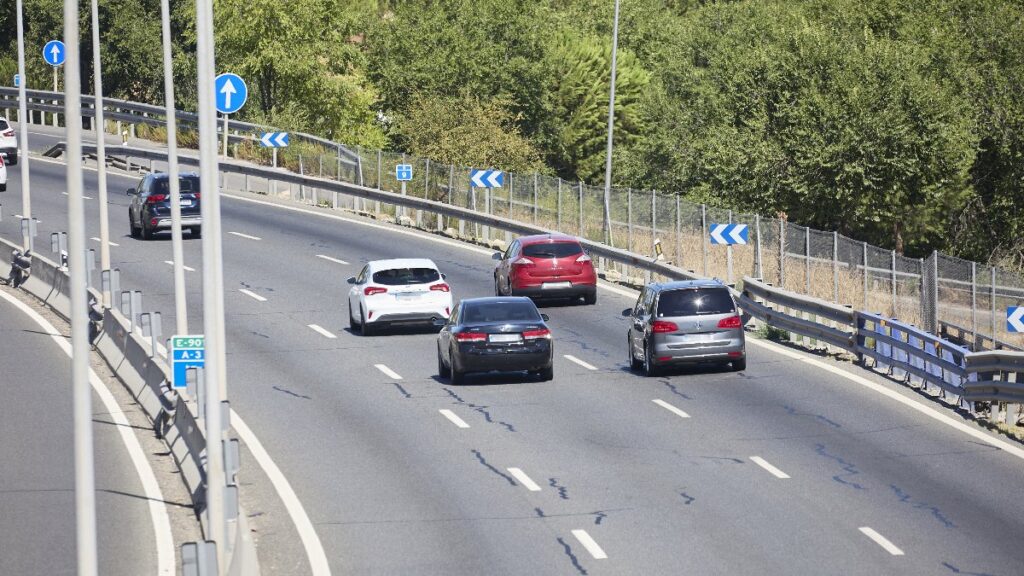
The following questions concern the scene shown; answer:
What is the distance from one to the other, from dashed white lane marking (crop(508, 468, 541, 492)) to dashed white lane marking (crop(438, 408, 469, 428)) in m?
3.21

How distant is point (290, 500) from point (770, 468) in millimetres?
6005

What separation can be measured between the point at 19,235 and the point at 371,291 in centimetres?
1927

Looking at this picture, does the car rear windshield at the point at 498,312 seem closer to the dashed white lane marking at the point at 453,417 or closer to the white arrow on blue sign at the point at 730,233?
the dashed white lane marking at the point at 453,417

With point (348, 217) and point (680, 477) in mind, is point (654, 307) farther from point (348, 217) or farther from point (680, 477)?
point (348, 217)

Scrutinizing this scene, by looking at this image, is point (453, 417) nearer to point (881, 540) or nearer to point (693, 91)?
point (881, 540)

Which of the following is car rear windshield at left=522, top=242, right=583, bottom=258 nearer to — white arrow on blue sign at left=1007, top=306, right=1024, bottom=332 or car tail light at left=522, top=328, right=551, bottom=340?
car tail light at left=522, top=328, right=551, bottom=340

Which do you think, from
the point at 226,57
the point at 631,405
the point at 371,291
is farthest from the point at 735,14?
the point at 631,405

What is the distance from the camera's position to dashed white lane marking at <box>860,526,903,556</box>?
55.3ft

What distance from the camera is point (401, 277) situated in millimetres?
33469

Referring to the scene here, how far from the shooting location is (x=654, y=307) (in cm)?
2841

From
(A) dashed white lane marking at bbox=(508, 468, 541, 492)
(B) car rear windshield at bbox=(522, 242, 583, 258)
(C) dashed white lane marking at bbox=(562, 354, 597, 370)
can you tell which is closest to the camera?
(A) dashed white lane marking at bbox=(508, 468, 541, 492)

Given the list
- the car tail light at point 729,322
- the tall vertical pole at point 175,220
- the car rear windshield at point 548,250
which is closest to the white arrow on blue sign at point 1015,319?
the car tail light at point 729,322

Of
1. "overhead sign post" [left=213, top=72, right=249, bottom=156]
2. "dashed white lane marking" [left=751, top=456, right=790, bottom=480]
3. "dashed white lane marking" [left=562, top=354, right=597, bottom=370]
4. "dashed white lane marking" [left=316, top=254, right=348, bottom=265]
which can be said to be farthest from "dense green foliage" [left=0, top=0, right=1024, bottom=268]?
"dashed white lane marking" [left=751, top=456, right=790, bottom=480]

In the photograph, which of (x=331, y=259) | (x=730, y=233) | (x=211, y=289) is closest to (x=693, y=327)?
(x=730, y=233)
